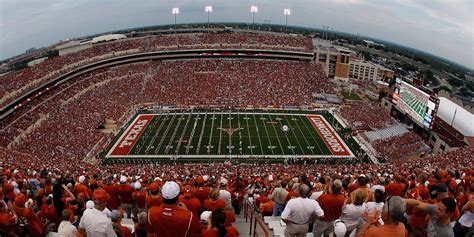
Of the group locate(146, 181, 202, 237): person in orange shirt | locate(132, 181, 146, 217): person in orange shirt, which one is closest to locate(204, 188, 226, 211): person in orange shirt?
locate(146, 181, 202, 237): person in orange shirt

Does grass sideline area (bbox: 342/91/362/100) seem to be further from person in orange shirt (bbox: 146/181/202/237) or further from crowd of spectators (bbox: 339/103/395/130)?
person in orange shirt (bbox: 146/181/202/237)

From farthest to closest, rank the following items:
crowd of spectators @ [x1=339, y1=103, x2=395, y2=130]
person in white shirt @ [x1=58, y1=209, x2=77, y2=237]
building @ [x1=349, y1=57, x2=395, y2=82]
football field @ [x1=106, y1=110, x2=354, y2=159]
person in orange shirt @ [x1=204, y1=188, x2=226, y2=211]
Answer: building @ [x1=349, y1=57, x2=395, y2=82]
crowd of spectators @ [x1=339, y1=103, x2=395, y2=130]
football field @ [x1=106, y1=110, x2=354, y2=159]
person in orange shirt @ [x1=204, y1=188, x2=226, y2=211]
person in white shirt @ [x1=58, y1=209, x2=77, y2=237]

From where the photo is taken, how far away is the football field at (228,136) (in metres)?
27.7

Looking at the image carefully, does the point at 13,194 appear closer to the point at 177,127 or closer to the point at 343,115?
the point at 177,127

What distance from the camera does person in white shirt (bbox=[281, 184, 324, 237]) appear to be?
509cm

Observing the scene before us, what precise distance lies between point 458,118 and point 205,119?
2337 cm

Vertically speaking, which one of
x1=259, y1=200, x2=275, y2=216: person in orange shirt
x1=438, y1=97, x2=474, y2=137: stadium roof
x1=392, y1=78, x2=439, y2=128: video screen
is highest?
x1=259, y1=200, x2=275, y2=216: person in orange shirt

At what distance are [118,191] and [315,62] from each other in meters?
53.0

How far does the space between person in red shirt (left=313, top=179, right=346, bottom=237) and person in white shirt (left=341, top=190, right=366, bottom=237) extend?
145mm

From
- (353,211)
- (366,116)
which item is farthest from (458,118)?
(353,211)

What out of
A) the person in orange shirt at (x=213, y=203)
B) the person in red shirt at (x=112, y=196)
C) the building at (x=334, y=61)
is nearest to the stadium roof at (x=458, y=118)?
the building at (x=334, y=61)

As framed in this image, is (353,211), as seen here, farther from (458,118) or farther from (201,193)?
(458,118)

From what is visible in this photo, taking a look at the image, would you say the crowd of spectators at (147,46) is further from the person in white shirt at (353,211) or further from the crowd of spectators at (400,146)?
the person in white shirt at (353,211)

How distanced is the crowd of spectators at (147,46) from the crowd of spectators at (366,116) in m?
18.7
